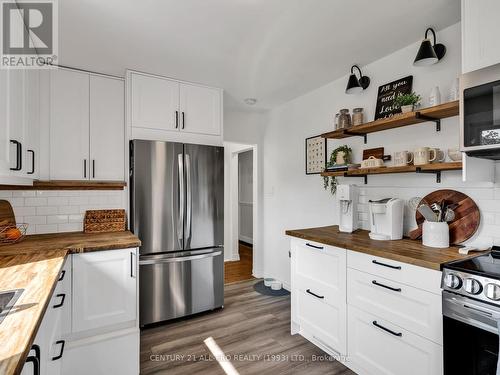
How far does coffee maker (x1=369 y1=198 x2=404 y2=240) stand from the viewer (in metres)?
2.06

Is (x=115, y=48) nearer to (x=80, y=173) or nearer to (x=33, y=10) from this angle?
(x=33, y=10)

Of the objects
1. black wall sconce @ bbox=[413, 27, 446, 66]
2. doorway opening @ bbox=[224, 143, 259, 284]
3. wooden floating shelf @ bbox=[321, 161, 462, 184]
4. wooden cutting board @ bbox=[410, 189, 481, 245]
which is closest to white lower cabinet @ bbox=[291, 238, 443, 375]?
wooden cutting board @ bbox=[410, 189, 481, 245]

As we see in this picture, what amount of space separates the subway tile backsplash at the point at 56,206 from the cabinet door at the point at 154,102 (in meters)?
0.77

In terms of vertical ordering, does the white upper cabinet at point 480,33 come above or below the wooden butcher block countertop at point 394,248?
above

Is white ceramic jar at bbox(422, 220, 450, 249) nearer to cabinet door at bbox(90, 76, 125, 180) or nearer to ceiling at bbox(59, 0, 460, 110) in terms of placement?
ceiling at bbox(59, 0, 460, 110)

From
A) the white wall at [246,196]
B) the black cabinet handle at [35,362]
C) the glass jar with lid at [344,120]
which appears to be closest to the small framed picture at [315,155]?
the glass jar with lid at [344,120]

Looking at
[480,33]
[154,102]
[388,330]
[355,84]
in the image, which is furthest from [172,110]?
[388,330]

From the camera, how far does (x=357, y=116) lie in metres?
2.46

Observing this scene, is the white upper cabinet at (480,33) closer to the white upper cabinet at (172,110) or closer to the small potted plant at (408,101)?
the small potted plant at (408,101)

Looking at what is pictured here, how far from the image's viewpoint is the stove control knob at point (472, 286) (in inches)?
50.5

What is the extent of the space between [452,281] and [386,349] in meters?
0.65

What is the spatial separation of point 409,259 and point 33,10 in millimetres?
2695

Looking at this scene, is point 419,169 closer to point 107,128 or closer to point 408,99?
point 408,99

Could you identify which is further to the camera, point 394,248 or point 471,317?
point 394,248
